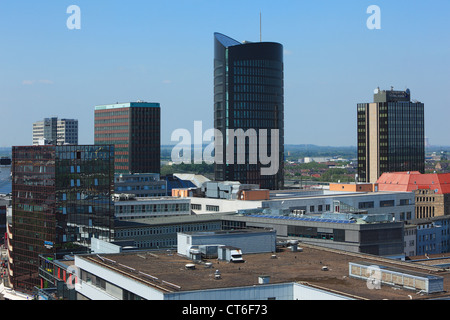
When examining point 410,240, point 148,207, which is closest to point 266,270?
point 410,240

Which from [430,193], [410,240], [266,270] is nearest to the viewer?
[266,270]

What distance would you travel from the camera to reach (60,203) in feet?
399

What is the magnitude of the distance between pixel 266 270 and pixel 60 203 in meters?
66.7

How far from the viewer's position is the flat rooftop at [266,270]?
53656 mm

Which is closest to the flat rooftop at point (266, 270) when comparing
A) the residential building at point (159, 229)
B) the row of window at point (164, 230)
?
the residential building at point (159, 229)

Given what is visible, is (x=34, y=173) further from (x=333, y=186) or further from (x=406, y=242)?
(x=333, y=186)

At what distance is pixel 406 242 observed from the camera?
132 meters

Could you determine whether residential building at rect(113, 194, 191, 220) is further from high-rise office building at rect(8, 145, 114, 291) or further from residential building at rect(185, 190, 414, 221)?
high-rise office building at rect(8, 145, 114, 291)

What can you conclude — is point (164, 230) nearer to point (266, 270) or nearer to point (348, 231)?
point (348, 231)

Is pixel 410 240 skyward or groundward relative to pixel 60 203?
groundward

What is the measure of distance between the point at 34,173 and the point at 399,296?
290ft

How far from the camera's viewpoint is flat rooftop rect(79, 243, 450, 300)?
5366cm

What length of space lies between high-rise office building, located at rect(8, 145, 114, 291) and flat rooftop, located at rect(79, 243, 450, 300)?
165ft
